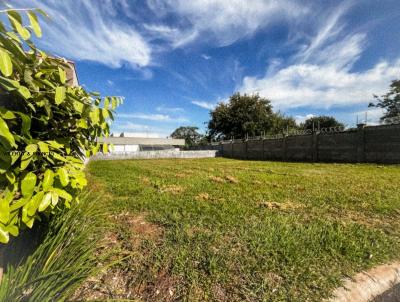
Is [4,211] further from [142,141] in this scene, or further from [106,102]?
[142,141]

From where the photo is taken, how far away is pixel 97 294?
1.65 metres

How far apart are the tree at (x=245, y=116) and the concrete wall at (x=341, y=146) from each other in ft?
45.4

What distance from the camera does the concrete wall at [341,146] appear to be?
11352mm

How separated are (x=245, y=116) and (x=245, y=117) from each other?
0.17 m

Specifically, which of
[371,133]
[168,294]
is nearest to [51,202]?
[168,294]

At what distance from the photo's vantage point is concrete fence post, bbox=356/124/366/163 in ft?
40.7

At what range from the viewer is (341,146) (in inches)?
536

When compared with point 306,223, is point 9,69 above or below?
above

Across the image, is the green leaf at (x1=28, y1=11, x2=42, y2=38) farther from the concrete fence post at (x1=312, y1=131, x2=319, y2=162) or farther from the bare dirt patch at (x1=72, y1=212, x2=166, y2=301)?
the concrete fence post at (x1=312, y1=131, x2=319, y2=162)

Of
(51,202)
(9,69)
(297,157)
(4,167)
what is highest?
(9,69)

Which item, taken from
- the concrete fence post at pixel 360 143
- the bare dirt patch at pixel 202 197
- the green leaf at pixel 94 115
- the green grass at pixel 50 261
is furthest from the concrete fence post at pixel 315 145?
the green leaf at pixel 94 115

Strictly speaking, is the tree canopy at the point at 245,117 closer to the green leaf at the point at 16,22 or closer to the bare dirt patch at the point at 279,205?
the bare dirt patch at the point at 279,205

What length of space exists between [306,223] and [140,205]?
2910 mm

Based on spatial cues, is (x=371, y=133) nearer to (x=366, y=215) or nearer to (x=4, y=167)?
(x=366, y=215)
